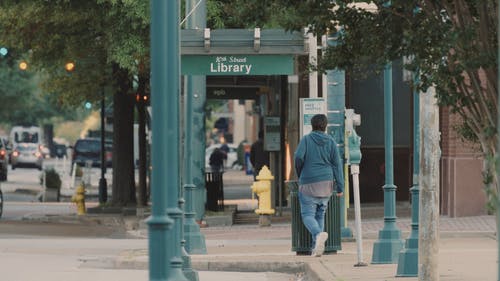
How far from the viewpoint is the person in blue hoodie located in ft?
55.8

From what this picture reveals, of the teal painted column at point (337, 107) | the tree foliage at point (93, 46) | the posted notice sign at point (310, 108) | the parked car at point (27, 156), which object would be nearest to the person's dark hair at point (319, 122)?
the posted notice sign at point (310, 108)

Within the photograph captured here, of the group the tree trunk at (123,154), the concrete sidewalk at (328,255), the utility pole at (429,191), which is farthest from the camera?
the tree trunk at (123,154)

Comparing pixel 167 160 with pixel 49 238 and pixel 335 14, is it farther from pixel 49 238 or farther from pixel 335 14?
pixel 49 238

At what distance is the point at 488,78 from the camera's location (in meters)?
10.3

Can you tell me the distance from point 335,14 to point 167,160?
251 centimetres

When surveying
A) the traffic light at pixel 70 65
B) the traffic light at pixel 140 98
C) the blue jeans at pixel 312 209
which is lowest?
the blue jeans at pixel 312 209

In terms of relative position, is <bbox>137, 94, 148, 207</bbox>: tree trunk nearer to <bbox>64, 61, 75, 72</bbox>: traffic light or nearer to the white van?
<bbox>64, 61, 75, 72</bbox>: traffic light

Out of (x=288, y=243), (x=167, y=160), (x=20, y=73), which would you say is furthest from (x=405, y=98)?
(x=20, y=73)

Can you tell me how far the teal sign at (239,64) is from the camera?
2048 centimetres

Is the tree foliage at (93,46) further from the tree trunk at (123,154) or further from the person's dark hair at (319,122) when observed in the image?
the person's dark hair at (319,122)

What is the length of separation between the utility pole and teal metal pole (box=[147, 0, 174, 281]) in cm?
442

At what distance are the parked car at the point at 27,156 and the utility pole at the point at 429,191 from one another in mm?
62530

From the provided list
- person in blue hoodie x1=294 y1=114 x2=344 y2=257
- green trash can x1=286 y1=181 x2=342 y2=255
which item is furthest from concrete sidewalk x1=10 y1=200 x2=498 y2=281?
person in blue hoodie x1=294 y1=114 x2=344 y2=257

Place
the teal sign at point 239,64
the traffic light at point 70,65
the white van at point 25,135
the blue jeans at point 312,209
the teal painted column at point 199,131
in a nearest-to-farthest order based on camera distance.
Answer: the blue jeans at point 312,209, the teal sign at point 239,64, the teal painted column at point 199,131, the traffic light at point 70,65, the white van at point 25,135
